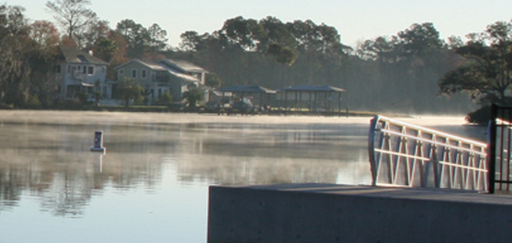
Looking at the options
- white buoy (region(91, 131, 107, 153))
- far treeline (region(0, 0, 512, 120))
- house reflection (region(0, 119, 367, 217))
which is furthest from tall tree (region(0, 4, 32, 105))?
white buoy (region(91, 131, 107, 153))

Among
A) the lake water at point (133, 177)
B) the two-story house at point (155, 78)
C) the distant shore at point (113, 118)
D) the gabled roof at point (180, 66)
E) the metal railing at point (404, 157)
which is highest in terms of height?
the gabled roof at point (180, 66)

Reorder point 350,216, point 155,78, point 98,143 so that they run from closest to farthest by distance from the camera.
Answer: point 350,216
point 98,143
point 155,78

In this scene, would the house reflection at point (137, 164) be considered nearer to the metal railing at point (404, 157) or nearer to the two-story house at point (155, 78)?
the metal railing at point (404, 157)

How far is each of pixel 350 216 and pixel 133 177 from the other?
11671 millimetres

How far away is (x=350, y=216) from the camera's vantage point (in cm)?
1205

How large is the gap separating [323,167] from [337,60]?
161665mm

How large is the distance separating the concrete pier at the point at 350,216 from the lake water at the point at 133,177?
134 cm

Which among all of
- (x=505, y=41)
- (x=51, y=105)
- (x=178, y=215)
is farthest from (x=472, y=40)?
(x=178, y=215)

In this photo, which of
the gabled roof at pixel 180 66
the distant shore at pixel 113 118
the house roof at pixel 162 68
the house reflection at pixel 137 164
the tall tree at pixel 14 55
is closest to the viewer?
the house reflection at pixel 137 164

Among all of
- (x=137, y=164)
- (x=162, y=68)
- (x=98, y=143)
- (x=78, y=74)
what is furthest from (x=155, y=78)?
(x=137, y=164)

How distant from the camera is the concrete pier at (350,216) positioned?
11523 mm

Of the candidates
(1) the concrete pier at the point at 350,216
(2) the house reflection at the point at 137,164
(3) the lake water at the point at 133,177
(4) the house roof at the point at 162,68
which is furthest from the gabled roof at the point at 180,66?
(1) the concrete pier at the point at 350,216

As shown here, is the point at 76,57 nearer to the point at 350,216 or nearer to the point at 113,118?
the point at 113,118

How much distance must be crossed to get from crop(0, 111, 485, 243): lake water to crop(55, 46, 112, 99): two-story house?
237 feet
